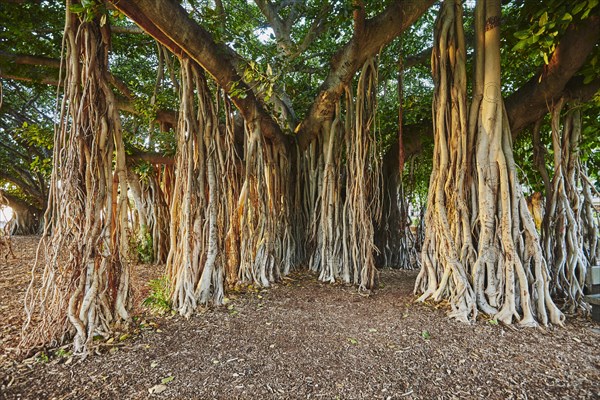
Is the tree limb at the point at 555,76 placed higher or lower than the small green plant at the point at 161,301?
higher

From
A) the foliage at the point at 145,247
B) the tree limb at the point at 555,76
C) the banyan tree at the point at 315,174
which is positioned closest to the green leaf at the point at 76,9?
the banyan tree at the point at 315,174

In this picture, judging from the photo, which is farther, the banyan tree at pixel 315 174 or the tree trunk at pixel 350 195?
the tree trunk at pixel 350 195

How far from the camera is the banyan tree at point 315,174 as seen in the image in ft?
6.61

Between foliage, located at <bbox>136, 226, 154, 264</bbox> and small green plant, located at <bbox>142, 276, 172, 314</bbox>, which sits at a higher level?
foliage, located at <bbox>136, 226, 154, 264</bbox>

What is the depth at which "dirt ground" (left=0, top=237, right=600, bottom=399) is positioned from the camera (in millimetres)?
1486

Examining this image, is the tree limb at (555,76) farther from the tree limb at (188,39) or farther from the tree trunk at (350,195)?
the tree limb at (188,39)

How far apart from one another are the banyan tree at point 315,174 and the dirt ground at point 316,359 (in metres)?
0.22

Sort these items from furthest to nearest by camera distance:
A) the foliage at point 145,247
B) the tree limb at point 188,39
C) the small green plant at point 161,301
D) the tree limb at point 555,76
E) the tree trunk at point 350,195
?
the foliage at point 145,247
the tree trunk at point 350,195
the small green plant at point 161,301
the tree limb at point 555,76
the tree limb at point 188,39

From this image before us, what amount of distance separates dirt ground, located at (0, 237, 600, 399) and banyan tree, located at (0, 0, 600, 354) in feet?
0.72

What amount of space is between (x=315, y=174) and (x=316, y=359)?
2.56 meters

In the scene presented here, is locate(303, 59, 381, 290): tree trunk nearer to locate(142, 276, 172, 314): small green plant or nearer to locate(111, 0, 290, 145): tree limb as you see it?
locate(111, 0, 290, 145): tree limb

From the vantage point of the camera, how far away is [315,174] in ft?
13.1

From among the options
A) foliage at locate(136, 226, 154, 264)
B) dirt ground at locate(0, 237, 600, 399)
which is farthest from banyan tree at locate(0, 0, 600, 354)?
foliage at locate(136, 226, 154, 264)

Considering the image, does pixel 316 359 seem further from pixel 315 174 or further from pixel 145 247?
pixel 145 247
